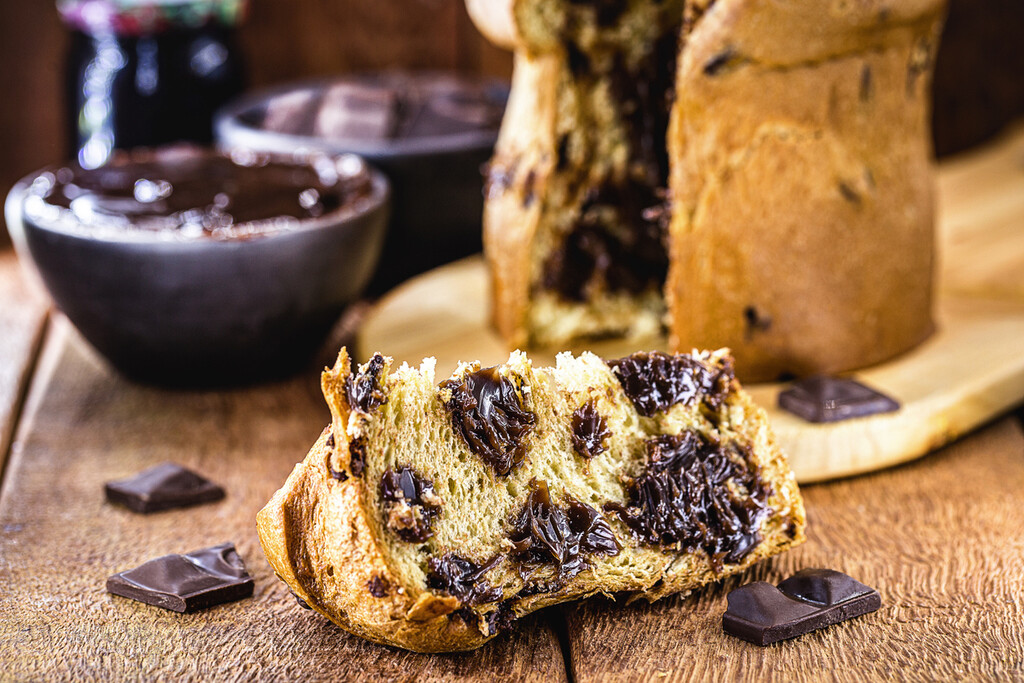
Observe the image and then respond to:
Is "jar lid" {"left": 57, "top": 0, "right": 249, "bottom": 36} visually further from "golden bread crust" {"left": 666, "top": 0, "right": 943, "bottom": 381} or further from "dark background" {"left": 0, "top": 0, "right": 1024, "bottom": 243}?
"golden bread crust" {"left": 666, "top": 0, "right": 943, "bottom": 381}

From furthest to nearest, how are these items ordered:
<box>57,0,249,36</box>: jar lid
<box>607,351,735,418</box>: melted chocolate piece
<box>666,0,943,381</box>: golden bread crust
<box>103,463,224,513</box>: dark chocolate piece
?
1. <box>57,0,249,36</box>: jar lid
2. <box>666,0,943,381</box>: golden bread crust
3. <box>103,463,224,513</box>: dark chocolate piece
4. <box>607,351,735,418</box>: melted chocolate piece

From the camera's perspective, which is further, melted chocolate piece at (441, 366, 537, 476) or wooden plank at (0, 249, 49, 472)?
wooden plank at (0, 249, 49, 472)

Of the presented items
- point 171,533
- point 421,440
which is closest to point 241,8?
point 171,533

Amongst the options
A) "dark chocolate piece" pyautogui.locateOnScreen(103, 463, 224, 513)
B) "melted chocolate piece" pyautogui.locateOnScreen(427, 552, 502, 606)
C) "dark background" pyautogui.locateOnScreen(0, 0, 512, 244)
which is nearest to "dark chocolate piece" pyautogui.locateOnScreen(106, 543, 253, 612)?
"dark chocolate piece" pyautogui.locateOnScreen(103, 463, 224, 513)

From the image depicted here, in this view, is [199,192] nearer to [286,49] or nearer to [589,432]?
[589,432]

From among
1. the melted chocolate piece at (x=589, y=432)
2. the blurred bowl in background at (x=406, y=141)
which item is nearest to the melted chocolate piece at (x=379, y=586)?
the melted chocolate piece at (x=589, y=432)
